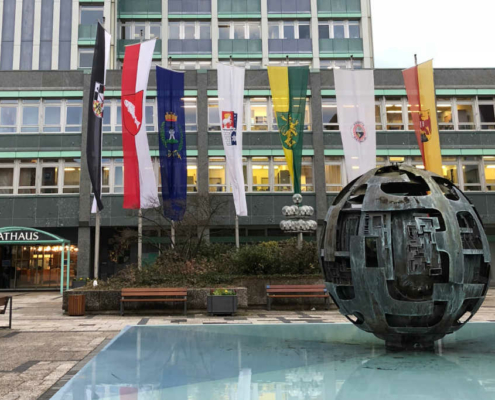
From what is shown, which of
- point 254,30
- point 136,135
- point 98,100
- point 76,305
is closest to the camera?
point 76,305

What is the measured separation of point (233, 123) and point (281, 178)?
8.55 metres

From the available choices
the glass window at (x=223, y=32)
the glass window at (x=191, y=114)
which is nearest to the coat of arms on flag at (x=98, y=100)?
the glass window at (x=191, y=114)

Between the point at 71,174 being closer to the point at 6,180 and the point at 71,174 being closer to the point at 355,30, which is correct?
the point at 6,180

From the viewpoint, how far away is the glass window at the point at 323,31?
45.7 metres

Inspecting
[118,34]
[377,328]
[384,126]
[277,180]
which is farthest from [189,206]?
[118,34]

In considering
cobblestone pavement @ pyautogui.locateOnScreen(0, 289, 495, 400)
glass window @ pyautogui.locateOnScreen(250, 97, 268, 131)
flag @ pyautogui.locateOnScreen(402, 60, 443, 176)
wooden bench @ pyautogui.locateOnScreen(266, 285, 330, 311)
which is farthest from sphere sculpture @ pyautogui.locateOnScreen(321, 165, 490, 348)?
glass window @ pyautogui.locateOnScreen(250, 97, 268, 131)

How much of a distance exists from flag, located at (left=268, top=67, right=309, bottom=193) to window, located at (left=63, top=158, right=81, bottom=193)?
15094mm

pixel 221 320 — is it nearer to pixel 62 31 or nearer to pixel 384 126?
pixel 384 126

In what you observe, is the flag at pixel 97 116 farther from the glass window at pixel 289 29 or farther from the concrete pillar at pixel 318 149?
the glass window at pixel 289 29

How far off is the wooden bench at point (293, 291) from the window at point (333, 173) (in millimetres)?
16645

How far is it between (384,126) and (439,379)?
2972 centimetres

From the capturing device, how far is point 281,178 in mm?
34000

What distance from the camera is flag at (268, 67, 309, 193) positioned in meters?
26.1

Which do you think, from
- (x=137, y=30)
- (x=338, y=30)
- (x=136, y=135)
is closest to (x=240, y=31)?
(x=338, y=30)
